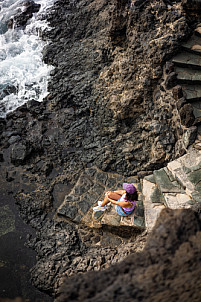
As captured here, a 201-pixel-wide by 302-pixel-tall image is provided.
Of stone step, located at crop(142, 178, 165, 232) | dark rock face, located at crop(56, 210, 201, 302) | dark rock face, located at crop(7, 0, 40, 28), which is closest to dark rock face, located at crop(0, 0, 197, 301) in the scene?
stone step, located at crop(142, 178, 165, 232)

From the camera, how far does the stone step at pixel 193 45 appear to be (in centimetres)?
586

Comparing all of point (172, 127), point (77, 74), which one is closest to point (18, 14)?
point (77, 74)

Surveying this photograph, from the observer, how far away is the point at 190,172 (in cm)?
487

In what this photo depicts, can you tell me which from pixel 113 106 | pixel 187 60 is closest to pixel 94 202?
pixel 113 106

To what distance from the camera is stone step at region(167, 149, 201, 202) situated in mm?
4609

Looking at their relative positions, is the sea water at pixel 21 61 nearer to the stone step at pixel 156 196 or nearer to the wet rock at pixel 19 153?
the wet rock at pixel 19 153

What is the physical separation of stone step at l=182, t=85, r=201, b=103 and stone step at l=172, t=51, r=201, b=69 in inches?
22.0

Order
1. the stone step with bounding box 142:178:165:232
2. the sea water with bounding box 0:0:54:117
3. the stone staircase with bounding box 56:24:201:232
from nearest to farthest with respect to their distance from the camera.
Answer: the stone step with bounding box 142:178:165:232
the stone staircase with bounding box 56:24:201:232
the sea water with bounding box 0:0:54:117

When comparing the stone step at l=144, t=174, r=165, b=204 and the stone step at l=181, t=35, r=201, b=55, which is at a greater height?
the stone step at l=181, t=35, r=201, b=55

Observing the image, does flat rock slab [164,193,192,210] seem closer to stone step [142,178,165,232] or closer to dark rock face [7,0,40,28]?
stone step [142,178,165,232]

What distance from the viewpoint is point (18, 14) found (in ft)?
40.8

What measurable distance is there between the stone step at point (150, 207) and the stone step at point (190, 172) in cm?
62

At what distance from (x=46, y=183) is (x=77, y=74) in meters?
4.83

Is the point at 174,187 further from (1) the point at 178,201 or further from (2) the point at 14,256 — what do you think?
(2) the point at 14,256
